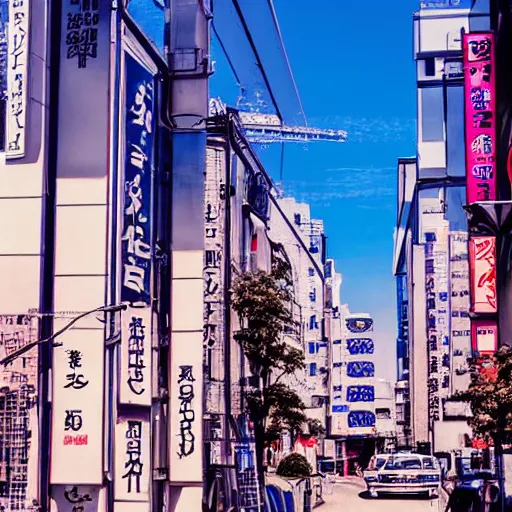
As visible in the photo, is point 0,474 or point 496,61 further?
point 496,61

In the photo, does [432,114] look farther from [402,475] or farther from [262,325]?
[402,475]

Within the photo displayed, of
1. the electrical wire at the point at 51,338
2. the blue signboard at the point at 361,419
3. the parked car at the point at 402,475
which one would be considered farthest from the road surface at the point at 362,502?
the electrical wire at the point at 51,338

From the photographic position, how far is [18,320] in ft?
26.7

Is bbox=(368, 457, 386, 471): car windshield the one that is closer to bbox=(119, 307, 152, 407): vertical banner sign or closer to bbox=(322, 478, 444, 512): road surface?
bbox=(322, 478, 444, 512): road surface

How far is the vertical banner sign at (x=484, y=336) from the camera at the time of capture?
426 inches

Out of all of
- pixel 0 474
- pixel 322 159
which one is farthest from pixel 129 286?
pixel 322 159

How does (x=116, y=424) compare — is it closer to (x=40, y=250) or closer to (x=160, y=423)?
(x=160, y=423)

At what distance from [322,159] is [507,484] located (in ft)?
12.6

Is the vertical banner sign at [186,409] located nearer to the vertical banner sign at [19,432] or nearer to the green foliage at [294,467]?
the green foliage at [294,467]

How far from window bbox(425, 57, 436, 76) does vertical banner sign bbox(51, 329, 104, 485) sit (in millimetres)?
4642

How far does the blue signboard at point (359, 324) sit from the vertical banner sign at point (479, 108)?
2.03m

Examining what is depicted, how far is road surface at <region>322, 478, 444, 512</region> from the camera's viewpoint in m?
9.66

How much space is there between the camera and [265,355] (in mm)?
9250

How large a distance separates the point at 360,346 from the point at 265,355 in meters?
1.10
